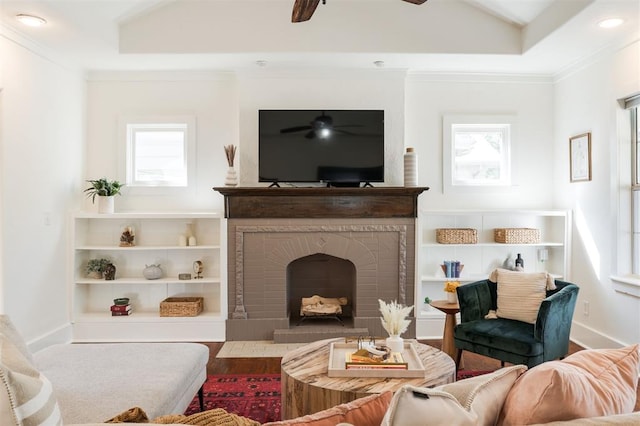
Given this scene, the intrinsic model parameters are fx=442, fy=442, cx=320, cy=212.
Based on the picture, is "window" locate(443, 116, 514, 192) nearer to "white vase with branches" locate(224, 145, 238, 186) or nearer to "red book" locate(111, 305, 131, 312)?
"white vase with branches" locate(224, 145, 238, 186)

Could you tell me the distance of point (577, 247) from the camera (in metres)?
4.34

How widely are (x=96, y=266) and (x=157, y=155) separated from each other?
1295 millimetres

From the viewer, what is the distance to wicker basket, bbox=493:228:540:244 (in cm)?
446

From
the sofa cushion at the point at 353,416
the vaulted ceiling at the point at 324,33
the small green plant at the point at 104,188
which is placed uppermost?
the vaulted ceiling at the point at 324,33

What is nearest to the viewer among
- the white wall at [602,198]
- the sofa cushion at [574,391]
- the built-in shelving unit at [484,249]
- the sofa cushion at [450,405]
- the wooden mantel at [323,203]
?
the sofa cushion at [450,405]

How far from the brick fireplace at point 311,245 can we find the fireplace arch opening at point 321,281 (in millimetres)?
320

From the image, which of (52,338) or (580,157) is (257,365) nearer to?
(52,338)

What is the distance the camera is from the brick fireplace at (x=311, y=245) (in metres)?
4.35

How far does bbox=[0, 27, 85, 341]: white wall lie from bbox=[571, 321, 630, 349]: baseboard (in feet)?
16.0

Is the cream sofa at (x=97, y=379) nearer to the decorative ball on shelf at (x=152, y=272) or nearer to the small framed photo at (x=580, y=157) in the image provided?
the decorative ball on shelf at (x=152, y=272)

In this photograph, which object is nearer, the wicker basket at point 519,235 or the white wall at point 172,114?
the wicker basket at point 519,235

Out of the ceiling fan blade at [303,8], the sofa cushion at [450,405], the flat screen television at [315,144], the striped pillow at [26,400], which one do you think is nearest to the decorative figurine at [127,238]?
the flat screen television at [315,144]

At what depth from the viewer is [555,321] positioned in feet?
9.91

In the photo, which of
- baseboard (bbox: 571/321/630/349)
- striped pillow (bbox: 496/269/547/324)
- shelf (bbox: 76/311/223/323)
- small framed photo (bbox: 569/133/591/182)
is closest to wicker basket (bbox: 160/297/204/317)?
shelf (bbox: 76/311/223/323)
